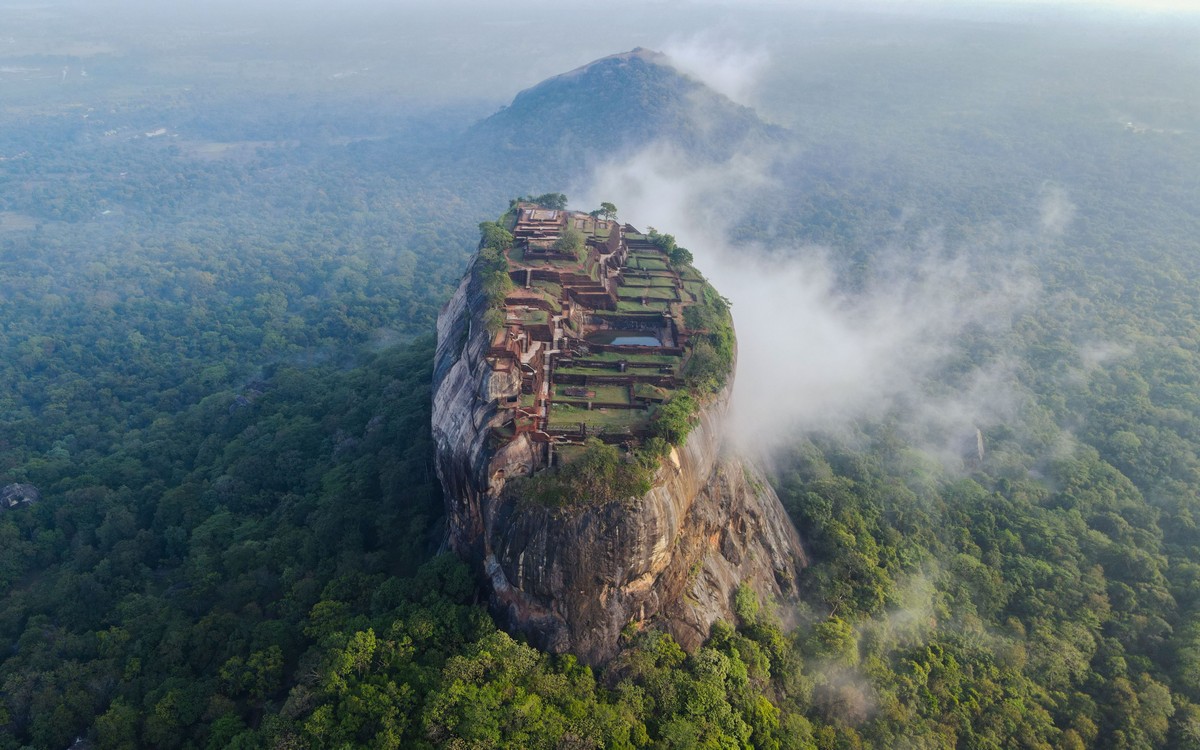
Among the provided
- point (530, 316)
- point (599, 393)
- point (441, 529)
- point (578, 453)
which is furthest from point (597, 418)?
point (441, 529)

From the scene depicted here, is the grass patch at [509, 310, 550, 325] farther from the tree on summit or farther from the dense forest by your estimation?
the tree on summit

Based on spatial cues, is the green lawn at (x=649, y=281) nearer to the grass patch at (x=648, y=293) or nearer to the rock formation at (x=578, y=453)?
the grass patch at (x=648, y=293)

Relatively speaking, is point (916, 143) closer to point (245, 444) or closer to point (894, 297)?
point (894, 297)

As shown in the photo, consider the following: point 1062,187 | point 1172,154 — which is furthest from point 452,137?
point 1172,154

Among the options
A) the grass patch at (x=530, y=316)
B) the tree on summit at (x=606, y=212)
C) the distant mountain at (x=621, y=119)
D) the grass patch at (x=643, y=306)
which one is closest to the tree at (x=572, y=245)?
the grass patch at (x=643, y=306)

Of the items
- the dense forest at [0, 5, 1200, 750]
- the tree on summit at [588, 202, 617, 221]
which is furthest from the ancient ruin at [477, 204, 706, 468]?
the dense forest at [0, 5, 1200, 750]

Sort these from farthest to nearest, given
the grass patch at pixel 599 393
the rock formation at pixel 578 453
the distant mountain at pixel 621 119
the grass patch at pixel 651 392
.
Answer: the distant mountain at pixel 621 119
the grass patch at pixel 651 392
the grass patch at pixel 599 393
the rock formation at pixel 578 453

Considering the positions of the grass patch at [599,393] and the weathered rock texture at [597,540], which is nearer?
the weathered rock texture at [597,540]
